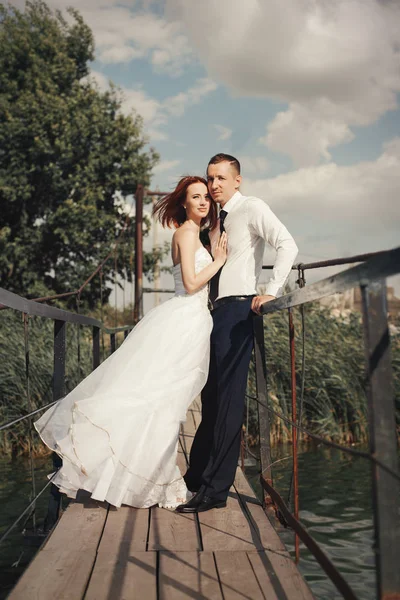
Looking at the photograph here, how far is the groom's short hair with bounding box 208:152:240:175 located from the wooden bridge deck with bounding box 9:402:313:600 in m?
1.62

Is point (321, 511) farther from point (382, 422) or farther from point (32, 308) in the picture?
point (382, 422)

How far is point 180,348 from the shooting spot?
2.94 m

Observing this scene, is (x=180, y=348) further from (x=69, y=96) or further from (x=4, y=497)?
(x=69, y=96)

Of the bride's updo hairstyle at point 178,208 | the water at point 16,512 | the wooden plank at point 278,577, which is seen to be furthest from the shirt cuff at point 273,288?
the water at point 16,512

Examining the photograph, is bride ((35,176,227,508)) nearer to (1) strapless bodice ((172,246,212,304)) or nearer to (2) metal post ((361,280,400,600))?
(1) strapless bodice ((172,246,212,304))

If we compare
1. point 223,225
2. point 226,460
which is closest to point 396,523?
point 226,460

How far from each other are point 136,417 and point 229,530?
25.1 inches

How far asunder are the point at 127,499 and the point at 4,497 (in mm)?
2867

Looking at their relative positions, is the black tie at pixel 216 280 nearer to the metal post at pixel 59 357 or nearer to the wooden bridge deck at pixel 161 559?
the metal post at pixel 59 357

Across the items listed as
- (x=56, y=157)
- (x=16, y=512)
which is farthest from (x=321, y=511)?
(x=56, y=157)

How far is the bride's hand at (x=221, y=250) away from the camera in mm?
2963

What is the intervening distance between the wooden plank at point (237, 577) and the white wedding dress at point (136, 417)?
26.4 inches

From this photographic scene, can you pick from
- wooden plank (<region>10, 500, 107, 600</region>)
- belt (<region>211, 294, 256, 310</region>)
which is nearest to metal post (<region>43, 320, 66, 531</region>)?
wooden plank (<region>10, 500, 107, 600</region>)

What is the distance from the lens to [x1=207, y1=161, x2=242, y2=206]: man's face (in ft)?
9.95
